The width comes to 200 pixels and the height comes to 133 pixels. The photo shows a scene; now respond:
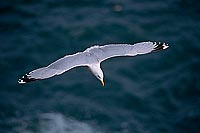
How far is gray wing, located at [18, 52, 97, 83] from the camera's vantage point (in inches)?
339

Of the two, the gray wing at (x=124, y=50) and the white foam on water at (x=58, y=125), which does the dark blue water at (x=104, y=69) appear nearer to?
the white foam on water at (x=58, y=125)

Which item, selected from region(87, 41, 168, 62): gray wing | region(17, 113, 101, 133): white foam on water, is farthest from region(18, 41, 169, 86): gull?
region(17, 113, 101, 133): white foam on water

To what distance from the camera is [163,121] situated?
11.5 m

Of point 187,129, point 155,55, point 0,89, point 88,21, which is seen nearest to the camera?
point 187,129

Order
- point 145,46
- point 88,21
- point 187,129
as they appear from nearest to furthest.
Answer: point 145,46, point 187,129, point 88,21

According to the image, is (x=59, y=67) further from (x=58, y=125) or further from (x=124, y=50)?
(x=58, y=125)

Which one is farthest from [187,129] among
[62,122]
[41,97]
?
[41,97]

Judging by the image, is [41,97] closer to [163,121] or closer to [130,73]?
[130,73]

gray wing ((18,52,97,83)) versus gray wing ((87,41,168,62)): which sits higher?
gray wing ((87,41,168,62))

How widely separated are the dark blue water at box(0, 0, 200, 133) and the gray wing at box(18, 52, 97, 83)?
8.83 feet

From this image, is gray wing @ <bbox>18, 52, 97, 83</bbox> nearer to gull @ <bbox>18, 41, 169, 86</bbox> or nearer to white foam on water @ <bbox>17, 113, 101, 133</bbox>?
gull @ <bbox>18, 41, 169, 86</bbox>

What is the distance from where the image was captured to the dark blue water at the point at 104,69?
37.8 feet

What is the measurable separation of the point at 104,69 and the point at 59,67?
3866mm

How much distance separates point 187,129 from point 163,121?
2.32 ft
